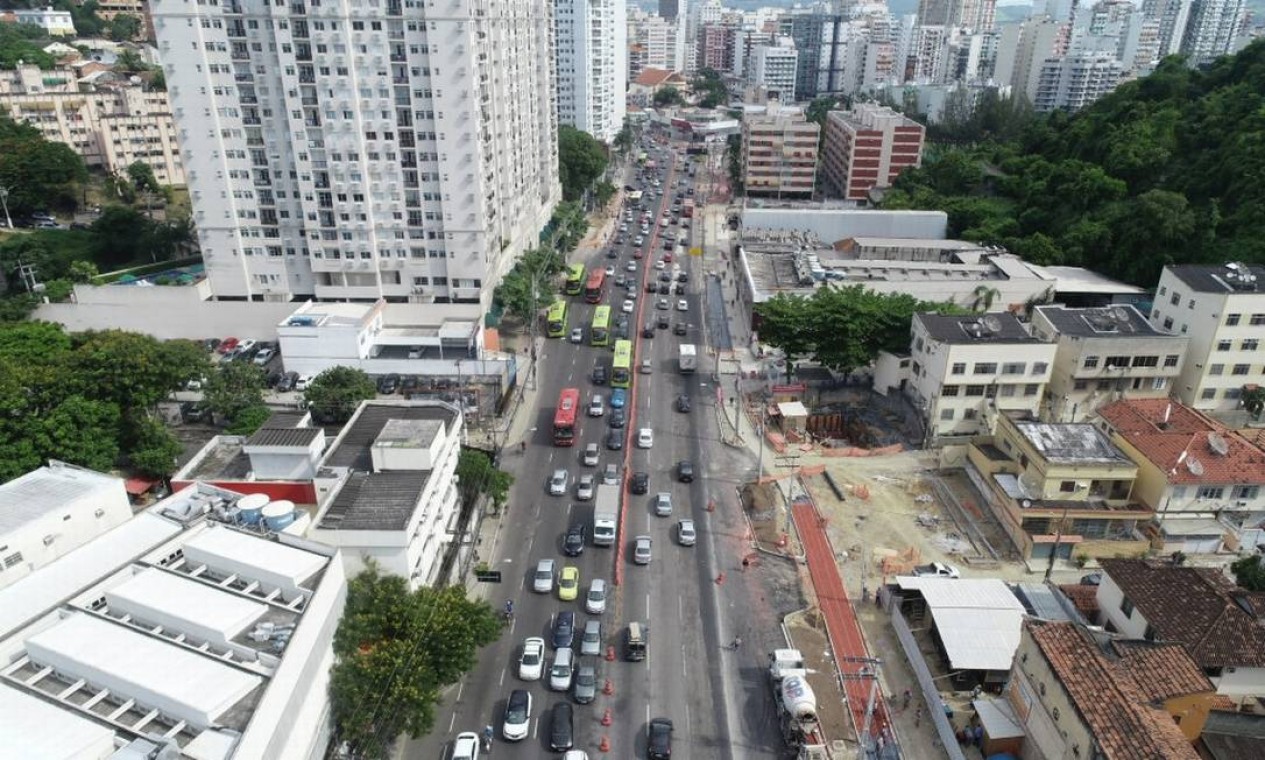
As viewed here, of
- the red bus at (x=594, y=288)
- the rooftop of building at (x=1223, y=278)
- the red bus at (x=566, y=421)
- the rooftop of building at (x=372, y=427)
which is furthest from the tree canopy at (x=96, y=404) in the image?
the rooftop of building at (x=1223, y=278)

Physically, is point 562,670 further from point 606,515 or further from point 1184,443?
point 1184,443

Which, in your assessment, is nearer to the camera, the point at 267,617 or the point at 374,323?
the point at 267,617

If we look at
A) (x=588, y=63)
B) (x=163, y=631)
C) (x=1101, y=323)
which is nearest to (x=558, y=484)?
(x=163, y=631)

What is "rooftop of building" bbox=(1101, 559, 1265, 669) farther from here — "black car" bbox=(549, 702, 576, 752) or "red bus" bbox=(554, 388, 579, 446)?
"red bus" bbox=(554, 388, 579, 446)

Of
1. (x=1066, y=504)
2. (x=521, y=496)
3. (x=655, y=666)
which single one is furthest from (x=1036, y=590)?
(x=521, y=496)

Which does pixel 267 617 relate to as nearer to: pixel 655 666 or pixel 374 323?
pixel 655 666

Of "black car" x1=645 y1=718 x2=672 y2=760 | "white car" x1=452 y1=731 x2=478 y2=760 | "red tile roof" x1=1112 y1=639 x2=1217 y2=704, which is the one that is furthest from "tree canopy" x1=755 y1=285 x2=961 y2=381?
"white car" x1=452 y1=731 x2=478 y2=760

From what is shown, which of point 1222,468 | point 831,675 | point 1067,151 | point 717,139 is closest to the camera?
point 831,675
